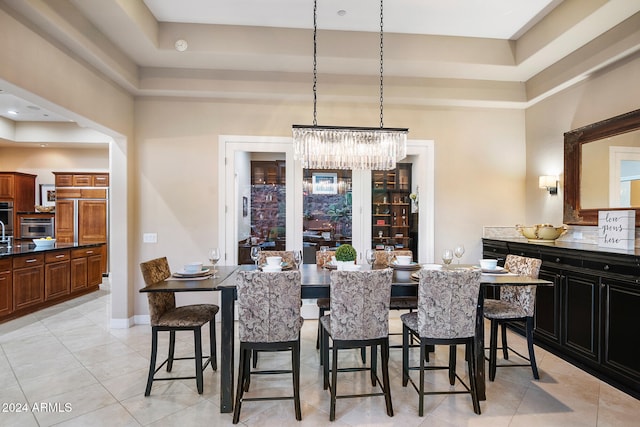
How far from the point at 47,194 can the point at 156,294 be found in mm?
6988

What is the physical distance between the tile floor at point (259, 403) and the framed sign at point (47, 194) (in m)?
5.16

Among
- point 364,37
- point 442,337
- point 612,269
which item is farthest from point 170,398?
point 364,37

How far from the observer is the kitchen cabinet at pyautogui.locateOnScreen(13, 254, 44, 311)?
4547mm

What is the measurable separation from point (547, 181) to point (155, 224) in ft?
16.6

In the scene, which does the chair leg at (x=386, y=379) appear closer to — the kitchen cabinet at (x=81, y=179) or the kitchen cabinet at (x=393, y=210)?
the kitchen cabinet at (x=393, y=210)

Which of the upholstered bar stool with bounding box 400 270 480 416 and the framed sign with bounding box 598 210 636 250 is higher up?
the framed sign with bounding box 598 210 636 250

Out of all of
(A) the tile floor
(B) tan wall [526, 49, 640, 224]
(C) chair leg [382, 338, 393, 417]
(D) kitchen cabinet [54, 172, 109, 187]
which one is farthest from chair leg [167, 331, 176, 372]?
(D) kitchen cabinet [54, 172, 109, 187]

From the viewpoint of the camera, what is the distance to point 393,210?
15.5ft

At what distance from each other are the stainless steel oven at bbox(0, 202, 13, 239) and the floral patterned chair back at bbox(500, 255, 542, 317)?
30.7 feet

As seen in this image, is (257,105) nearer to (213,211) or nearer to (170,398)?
(213,211)

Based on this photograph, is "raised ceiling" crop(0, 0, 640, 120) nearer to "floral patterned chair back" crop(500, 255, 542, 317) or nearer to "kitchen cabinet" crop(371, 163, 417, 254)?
"kitchen cabinet" crop(371, 163, 417, 254)

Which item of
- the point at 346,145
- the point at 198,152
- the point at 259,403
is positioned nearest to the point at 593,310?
the point at 346,145

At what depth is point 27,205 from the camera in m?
7.33

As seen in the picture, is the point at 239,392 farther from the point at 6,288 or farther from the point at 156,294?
the point at 6,288
